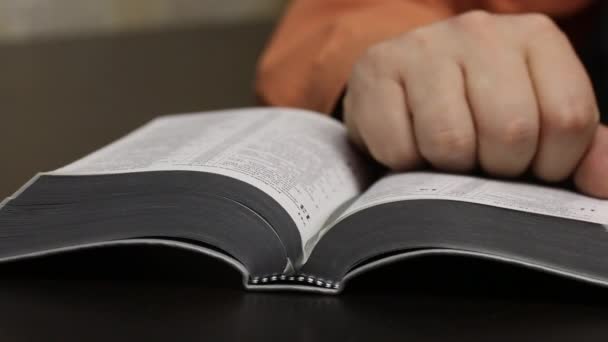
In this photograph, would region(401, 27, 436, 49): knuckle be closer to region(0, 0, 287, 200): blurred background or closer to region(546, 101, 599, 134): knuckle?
region(546, 101, 599, 134): knuckle

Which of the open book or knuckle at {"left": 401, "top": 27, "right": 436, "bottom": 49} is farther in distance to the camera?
knuckle at {"left": 401, "top": 27, "right": 436, "bottom": 49}

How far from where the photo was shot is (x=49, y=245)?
41 cm

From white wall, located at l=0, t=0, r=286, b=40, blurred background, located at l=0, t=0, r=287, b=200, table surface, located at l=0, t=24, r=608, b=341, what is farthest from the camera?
white wall, located at l=0, t=0, r=286, b=40

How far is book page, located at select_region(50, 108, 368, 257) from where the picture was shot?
1.54ft

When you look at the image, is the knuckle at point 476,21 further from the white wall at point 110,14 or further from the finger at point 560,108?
the white wall at point 110,14

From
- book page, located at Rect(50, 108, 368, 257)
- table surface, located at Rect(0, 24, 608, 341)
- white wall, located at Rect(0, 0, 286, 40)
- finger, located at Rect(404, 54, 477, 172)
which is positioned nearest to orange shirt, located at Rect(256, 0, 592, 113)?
book page, located at Rect(50, 108, 368, 257)

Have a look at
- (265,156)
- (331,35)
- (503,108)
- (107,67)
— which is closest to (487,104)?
(503,108)

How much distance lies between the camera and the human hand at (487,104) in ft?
1.56

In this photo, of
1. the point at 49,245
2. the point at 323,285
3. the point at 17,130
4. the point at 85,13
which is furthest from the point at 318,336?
the point at 85,13

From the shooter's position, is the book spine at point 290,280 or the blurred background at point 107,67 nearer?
the book spine at point 290,280

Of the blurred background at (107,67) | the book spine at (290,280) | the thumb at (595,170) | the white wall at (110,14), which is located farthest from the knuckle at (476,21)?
the white wall at (110,14)

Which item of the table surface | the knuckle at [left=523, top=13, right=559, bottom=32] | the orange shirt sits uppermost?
the orange shirt

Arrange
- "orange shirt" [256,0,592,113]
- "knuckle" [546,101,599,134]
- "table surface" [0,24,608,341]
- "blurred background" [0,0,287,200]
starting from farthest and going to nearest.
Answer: "blurred background" [0,0,287,200]
"orange shirt" [256,0,592,113]
"knuckle" [546,101,599,134]
"table surface" [0,24,608,341]

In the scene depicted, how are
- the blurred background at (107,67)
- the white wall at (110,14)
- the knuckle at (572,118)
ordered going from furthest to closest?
the white wall at (110,14)
the blurred background at (107,67)
the knuckle at (572,118)
